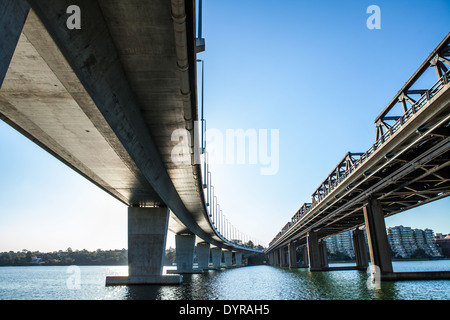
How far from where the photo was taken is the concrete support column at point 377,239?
1240 inches

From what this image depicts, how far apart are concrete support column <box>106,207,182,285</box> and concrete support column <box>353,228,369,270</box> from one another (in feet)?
163

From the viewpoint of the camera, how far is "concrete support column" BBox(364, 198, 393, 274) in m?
31.5

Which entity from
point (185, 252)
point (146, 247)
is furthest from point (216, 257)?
point (146, 247)

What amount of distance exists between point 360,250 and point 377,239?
3713cm

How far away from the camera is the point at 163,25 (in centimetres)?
1070

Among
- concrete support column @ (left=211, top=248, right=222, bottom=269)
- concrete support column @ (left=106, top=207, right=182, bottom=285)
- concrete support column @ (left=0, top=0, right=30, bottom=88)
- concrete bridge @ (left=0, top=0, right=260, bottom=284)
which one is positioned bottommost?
concrete support column @ (left=211, top=248, right=222, bottom=269)

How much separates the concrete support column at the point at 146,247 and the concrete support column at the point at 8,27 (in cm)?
2700

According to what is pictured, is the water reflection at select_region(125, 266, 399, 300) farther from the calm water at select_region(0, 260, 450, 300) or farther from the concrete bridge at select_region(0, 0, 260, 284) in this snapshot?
the concrete bridge at select_region(0, 0, 260, 284)

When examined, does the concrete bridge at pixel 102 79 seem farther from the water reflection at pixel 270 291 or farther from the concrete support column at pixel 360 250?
the concrete support column at pixel 360 250

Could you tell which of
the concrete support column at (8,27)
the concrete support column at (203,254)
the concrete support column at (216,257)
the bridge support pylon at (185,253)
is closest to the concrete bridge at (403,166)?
the concrete support column at (8,27)

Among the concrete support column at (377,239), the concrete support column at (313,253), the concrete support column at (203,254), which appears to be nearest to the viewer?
the concrete support column at (377,239)

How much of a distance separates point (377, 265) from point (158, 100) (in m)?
29.4

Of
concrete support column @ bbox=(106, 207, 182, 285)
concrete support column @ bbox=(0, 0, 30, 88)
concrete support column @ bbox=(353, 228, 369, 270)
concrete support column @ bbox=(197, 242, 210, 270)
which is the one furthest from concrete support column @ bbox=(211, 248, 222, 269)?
concrete support column @ bbox=(0, 0, 30, 88)

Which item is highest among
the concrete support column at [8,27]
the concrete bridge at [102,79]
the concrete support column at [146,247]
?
the concrete bridge at [102,79]
